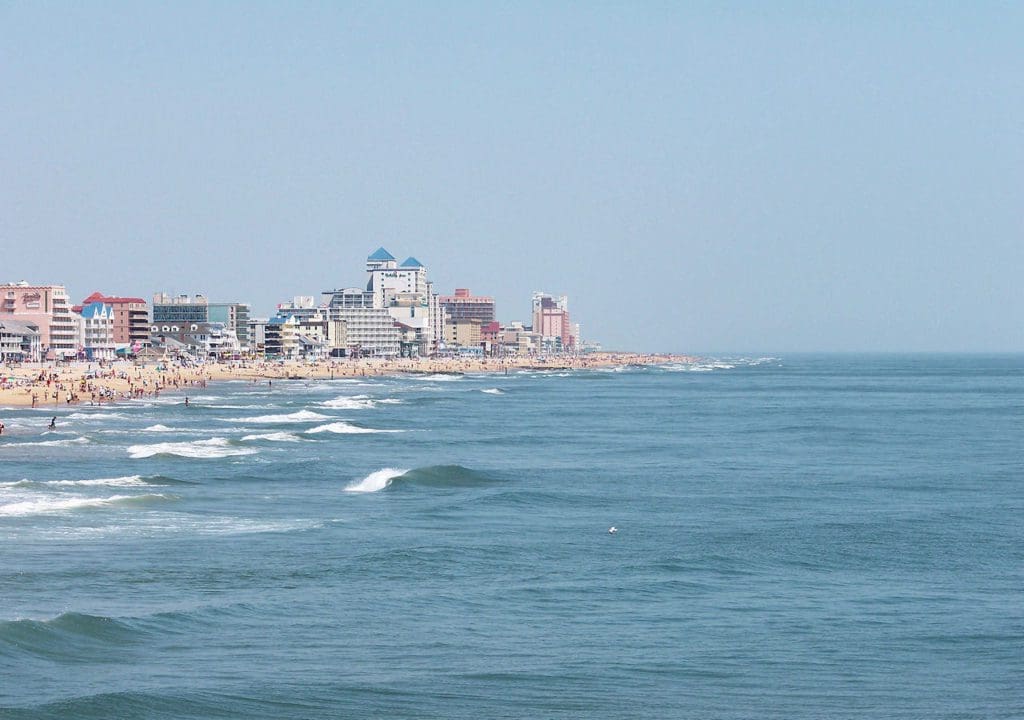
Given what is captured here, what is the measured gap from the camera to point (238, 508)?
3941 centimetres

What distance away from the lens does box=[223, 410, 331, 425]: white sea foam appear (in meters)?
80.2

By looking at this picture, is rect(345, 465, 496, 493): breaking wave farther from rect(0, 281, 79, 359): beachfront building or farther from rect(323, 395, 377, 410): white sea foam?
rect(0, 281, 79, 359): beachfront building

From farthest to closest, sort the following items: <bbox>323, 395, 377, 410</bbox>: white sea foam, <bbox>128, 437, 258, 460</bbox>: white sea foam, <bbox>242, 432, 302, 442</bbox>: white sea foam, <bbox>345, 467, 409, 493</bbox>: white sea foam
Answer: <bbox>323, 395, 377, 410</bbox>: white sea foam
<bbox>242, 432, 302, 442</bbox>: white sea foam
<bbox>128, 437, 258, 460</bbox>: white sea foam
<bbox>345, 467, 409, 493</bbox>: white sea foam

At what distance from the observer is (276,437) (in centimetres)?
6650

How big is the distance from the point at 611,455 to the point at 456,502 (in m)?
18.3

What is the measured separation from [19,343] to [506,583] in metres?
144

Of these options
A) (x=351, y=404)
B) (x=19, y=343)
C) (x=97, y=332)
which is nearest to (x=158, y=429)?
(x=351, y=404)

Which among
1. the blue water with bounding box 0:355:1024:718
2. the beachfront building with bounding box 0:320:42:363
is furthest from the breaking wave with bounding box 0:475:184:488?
the beachfront building with bounding box 0:320:42:363

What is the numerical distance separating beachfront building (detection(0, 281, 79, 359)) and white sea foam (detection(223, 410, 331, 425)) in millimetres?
92150

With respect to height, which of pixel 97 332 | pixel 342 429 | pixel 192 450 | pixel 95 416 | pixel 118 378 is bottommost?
pixel 342 429

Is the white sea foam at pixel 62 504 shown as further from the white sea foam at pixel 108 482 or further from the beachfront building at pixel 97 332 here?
the beachfront building at pixel 97 332

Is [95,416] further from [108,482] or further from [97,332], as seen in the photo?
[97,332]

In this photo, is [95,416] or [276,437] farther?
[95,416]

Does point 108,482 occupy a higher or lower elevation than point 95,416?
lower
